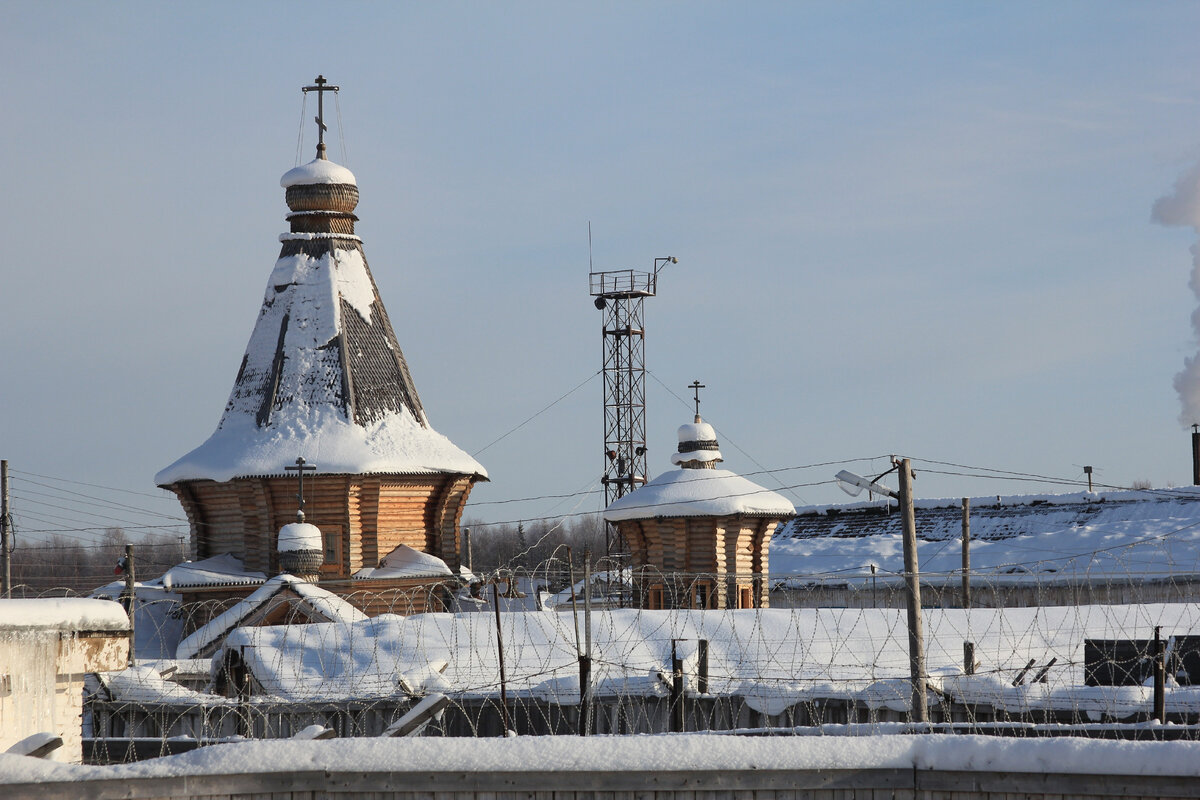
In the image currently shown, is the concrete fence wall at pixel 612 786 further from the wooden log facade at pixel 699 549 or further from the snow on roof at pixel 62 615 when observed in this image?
the wooden log facade at pixel 699 549

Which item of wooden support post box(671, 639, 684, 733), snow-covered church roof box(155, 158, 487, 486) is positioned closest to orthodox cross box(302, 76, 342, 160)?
snow-covered church roof box(155, 158, 487, 486)

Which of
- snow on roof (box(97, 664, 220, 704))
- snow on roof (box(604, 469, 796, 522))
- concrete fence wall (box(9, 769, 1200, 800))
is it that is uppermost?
snow on roof (box(604, 469, 796, 522))

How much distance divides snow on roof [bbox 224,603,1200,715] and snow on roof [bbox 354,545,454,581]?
32.6ft

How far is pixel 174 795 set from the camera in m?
7.07

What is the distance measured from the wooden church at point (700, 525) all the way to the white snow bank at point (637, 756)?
2361cm

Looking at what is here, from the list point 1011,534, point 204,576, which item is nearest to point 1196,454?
point 1011,534

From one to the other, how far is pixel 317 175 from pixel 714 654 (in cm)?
2052

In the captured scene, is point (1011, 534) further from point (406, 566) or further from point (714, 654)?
point (714, 654)

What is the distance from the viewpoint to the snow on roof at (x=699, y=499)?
31172 millimetres

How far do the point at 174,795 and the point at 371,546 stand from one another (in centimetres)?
2622

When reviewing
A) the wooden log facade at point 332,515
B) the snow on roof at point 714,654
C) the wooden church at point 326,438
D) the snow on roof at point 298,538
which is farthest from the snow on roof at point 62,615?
the wooden log facade at point 332,515

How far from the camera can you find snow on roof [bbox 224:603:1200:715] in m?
15.8

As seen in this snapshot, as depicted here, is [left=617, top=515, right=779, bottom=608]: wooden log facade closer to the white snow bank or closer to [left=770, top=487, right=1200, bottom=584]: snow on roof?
[left=770, top=487, right=1200, bottom=584]: snow on roof

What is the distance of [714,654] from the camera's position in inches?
761
